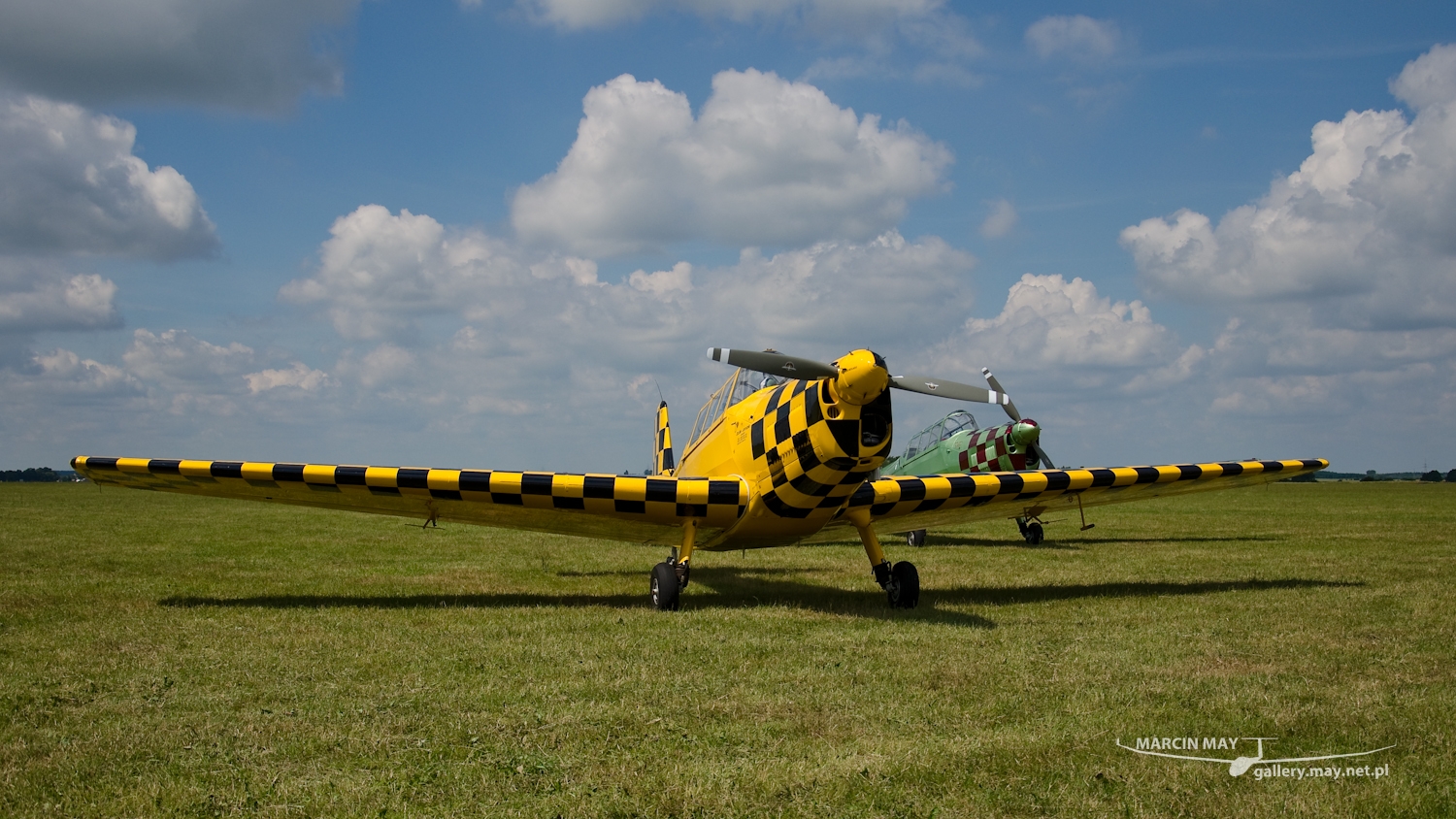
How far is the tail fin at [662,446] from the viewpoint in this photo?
17.9 meters

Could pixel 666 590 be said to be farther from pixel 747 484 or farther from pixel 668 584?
pixel 747 484

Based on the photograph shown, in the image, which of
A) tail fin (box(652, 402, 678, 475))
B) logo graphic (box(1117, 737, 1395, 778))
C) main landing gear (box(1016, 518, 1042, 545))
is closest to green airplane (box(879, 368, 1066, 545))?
main landing gear (box(1016, 518, 1042, 545))

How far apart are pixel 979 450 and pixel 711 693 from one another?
16048 mm

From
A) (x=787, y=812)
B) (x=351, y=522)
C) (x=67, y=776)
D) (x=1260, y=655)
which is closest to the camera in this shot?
(x=787, y=812)

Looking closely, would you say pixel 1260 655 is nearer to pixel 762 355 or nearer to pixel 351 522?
pixel 762 355

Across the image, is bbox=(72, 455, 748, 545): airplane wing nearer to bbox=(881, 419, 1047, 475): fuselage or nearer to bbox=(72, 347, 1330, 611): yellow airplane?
bbox=(72, 347, 1330, 611): yellow airplane

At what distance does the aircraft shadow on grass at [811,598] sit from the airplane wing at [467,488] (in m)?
1.04

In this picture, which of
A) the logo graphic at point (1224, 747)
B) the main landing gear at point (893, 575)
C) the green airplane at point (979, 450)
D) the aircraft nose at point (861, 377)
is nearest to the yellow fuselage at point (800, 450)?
the aircraft nose at point (861, 377)

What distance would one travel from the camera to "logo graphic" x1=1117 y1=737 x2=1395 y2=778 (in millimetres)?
4641

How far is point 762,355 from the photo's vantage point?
9.48 m

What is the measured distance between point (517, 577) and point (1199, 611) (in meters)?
8.93

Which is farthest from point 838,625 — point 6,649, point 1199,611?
point 6,649

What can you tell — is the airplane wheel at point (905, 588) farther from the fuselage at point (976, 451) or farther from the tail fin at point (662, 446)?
the fuselage at point (976, 451)

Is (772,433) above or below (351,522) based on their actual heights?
above
